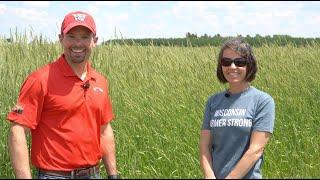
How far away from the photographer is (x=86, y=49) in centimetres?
286

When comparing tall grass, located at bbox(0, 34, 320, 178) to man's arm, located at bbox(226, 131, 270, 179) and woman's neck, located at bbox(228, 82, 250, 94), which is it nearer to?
man's arm, located at bbox(226, 131, 270, 179)

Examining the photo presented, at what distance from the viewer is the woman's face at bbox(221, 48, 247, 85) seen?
2848 millimetres

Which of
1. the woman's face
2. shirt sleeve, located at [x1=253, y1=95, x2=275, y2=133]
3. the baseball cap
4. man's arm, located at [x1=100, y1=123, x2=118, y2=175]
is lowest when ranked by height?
man's arm, located at [x1=100, y1=123, x2=118, y2=175]

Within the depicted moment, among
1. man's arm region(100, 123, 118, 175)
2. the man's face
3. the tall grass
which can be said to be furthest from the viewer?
the tall grass

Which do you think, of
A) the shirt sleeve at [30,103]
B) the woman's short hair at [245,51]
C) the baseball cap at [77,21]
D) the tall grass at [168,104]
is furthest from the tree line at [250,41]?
the shirt sleeve at [30,103]

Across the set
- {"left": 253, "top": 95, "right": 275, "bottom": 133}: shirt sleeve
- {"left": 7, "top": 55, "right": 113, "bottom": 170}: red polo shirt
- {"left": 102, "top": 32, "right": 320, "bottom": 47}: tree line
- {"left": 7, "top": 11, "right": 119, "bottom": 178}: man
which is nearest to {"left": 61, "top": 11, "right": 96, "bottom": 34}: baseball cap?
{"left": 7, "top": 11, "right": 119, "bottom": 178}: man

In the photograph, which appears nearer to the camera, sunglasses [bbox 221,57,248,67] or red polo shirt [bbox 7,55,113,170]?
red polo shirt [bbox 7,55,113,170]

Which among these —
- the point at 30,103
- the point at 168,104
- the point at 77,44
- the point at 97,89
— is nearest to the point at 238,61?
the point at 97,89

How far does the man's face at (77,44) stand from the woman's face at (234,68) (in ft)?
2.98

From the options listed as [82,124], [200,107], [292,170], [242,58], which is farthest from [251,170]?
[200,107]

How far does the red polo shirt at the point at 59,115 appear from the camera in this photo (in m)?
2.67

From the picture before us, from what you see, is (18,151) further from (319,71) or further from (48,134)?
(319,71)

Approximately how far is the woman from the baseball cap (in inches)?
35.4

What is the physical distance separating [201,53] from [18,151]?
546cm
